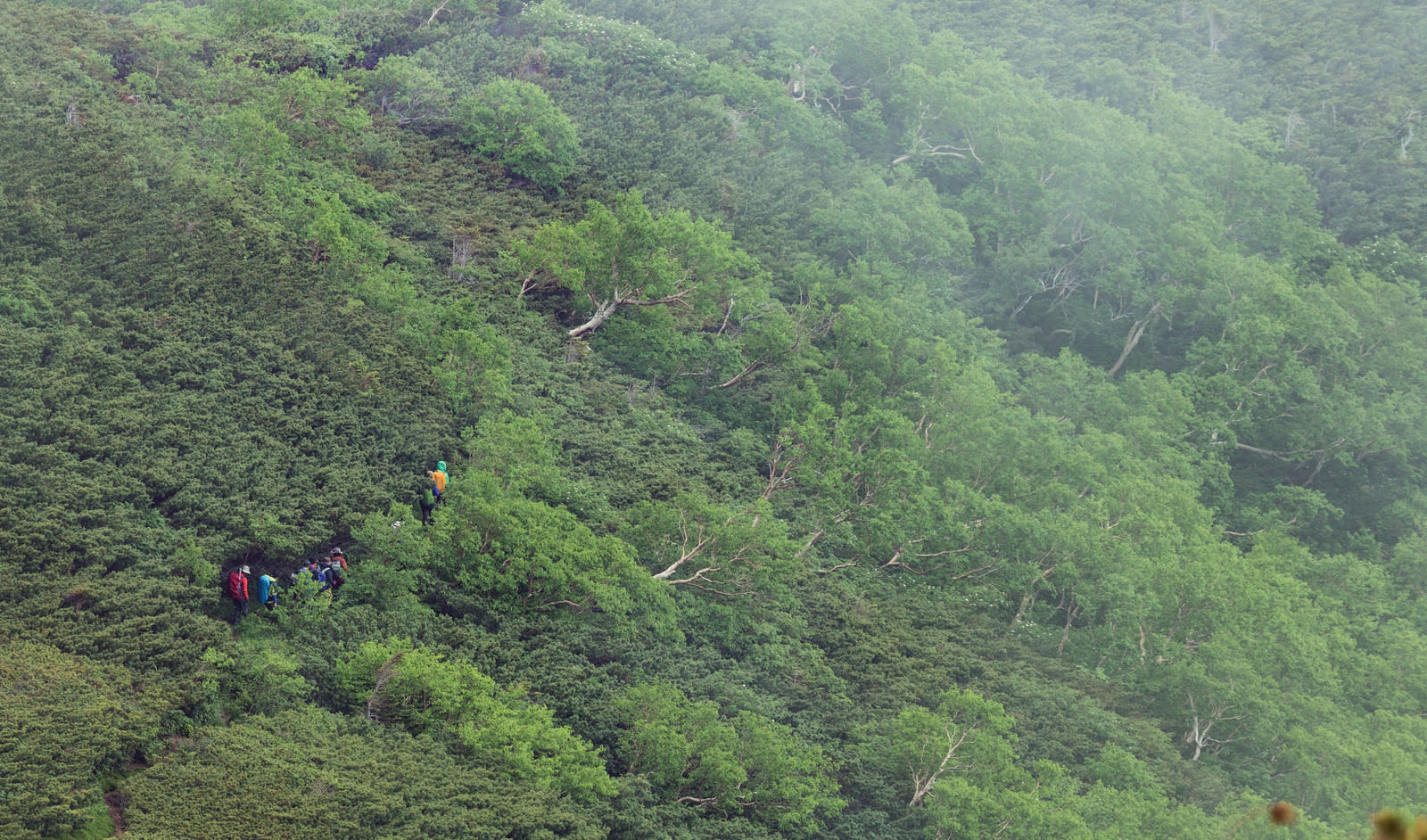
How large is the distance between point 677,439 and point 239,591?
605 inches

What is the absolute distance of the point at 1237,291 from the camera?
5278cm

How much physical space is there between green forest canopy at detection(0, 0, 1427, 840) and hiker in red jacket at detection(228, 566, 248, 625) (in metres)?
0.33

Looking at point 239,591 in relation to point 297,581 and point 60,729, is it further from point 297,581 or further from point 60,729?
point 60,729

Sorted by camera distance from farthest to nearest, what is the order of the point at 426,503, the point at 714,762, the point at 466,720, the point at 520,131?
the point at 520,131 < the point at 426,503 < the point at 714,762 < the point at 466,720

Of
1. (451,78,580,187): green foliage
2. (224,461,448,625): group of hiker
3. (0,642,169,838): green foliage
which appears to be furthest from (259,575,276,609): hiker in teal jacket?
(451,78,580,187): green foliage

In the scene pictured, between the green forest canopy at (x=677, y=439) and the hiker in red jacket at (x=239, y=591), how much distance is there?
1.08ft

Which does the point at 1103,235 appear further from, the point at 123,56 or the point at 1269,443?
the point at 123,56

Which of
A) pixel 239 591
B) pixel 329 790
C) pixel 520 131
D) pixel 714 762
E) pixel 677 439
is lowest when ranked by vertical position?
pixel 714 762

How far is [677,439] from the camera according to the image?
124 feet

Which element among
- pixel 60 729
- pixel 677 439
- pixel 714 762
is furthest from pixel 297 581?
pixel 677 439

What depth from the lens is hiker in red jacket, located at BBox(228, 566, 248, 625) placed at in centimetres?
2494

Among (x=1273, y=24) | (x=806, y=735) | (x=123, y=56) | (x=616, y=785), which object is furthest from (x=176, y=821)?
(x=1273, y=24)

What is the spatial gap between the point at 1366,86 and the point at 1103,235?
23917 mm

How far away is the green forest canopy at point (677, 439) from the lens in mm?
24219
